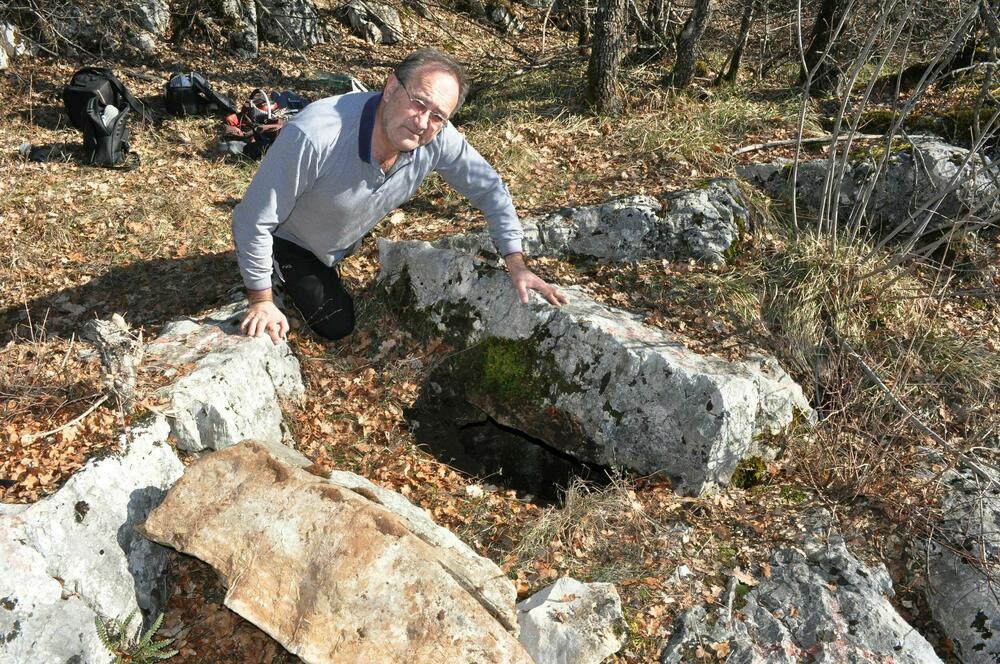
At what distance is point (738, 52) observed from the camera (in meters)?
8.39

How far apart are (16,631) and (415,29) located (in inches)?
429

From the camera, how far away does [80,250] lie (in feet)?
19.5

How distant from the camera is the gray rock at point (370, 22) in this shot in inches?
425

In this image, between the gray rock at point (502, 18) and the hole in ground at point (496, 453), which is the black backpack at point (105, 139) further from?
the gray rock at point (502, 18)

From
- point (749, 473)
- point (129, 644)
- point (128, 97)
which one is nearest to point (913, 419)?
point (749, 473)

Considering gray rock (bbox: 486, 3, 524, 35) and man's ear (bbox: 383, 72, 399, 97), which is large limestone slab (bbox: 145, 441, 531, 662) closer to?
man's ear (bbox: 383, 72, 399, 97)

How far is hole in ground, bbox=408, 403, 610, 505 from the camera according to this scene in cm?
470

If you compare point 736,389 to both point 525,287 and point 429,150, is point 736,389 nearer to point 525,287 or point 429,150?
point 525,287

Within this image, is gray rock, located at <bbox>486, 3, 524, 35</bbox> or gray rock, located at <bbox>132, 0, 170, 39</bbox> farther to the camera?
gray rock, located at <bbox>486, 3, 524, 35</bbox>

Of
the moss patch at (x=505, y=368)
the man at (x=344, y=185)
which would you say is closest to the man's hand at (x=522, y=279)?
the man at (x=344, y=185)

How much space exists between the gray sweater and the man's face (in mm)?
206

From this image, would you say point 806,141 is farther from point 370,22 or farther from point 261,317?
point 370,22

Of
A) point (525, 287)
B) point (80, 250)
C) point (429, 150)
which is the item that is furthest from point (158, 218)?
point (525, 287)

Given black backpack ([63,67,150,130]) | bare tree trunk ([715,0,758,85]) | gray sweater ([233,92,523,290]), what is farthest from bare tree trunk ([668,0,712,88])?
black backpack ([63,67,150,130])
